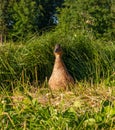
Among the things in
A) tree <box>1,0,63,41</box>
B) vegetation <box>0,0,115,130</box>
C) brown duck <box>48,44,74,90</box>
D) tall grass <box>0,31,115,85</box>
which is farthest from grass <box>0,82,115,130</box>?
tree <box>1,0,63,41</box>

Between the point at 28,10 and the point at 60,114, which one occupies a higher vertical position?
the point at 60,114

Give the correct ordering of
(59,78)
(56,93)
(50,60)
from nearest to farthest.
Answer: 1. (56,93)
2. (59,78)
3. (50,60)

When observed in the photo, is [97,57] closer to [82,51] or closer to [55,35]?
[82,51]

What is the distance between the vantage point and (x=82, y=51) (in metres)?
5.80

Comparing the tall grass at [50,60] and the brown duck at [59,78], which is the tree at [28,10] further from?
the brown duck at [59,78]

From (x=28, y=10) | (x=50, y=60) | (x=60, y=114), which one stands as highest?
(x=60, y=114)

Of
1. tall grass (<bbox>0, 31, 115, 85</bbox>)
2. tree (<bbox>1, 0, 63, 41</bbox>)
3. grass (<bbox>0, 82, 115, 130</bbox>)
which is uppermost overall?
grass (<bbox>0, 82, 115, 130</bbox>)

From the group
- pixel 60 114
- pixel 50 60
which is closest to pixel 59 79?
pixel 50 60

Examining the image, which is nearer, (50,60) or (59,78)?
(59,78)

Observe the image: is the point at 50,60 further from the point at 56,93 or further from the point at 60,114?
the point at 60,114

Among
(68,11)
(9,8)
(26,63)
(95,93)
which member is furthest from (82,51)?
(9,8)

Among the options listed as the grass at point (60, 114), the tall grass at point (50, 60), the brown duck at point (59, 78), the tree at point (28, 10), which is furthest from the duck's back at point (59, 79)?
the tree at point (28, 10)

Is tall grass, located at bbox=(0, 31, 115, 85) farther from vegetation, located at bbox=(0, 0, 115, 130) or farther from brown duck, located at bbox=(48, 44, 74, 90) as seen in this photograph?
brown duck, located at bbox=(48, 44, 74, 90)

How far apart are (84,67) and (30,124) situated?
2.67 m
